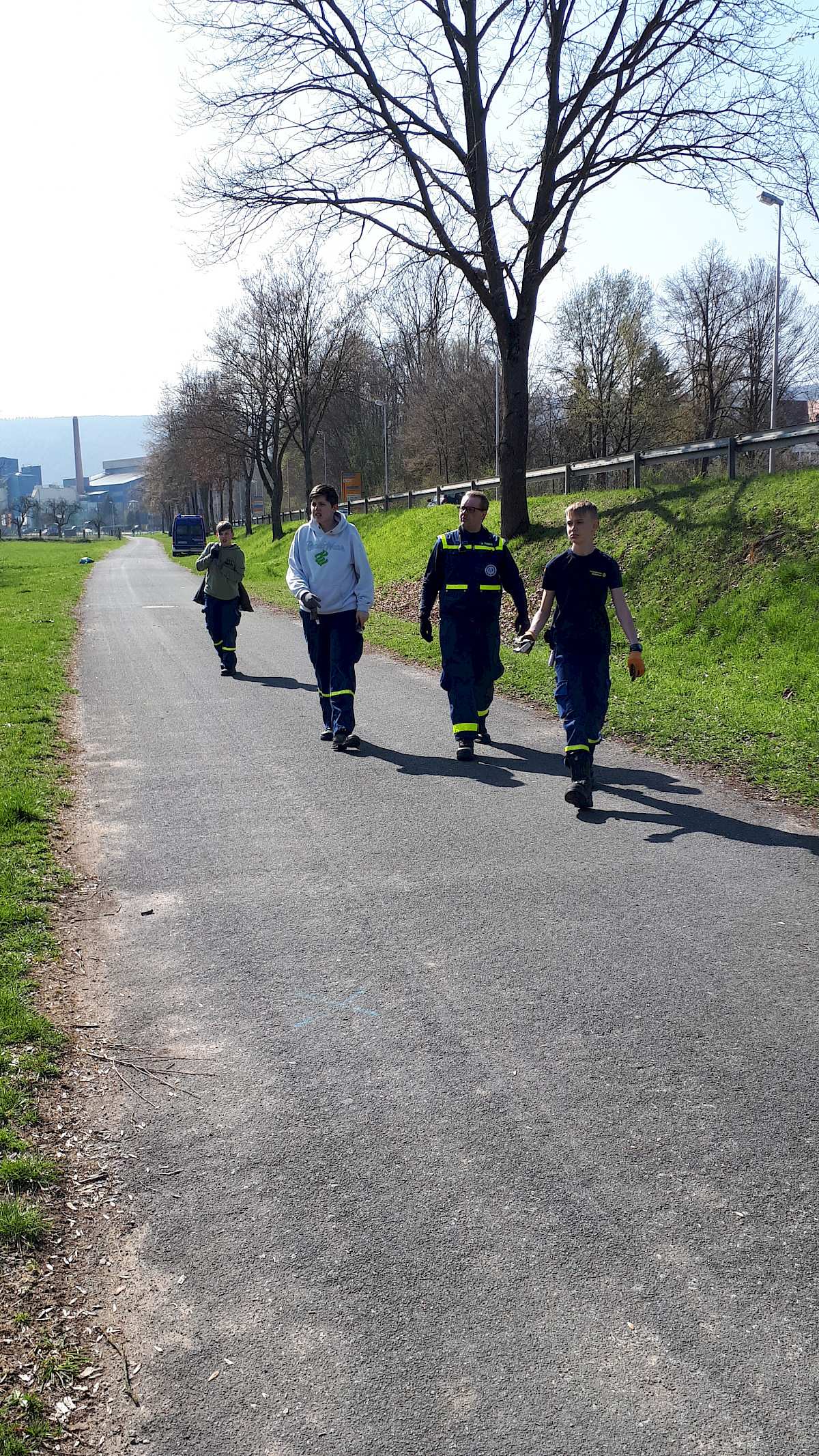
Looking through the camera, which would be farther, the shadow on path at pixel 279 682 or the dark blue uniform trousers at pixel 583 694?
the shadow on path at pixel 279 682

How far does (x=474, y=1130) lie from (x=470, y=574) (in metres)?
5.78

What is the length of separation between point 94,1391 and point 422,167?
19185 millimetres

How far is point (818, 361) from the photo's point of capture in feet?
161

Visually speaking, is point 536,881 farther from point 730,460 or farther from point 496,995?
point 730,460

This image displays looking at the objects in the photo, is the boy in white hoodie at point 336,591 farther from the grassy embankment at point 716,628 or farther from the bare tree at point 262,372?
the bare tree at point 262,372

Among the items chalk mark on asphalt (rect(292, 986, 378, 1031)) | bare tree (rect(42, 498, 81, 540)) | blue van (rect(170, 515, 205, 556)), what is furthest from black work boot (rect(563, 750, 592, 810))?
bare tree (rect(42, 498, 81, 540))

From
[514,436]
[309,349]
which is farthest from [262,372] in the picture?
[514,436]

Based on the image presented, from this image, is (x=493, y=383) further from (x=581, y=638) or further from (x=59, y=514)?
(x=59, y=514)

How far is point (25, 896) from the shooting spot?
5.37 m

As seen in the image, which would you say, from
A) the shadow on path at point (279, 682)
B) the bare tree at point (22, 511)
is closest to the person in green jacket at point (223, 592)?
the shadow on path at point (279, 682)

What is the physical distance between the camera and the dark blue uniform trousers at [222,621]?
13.7 metres

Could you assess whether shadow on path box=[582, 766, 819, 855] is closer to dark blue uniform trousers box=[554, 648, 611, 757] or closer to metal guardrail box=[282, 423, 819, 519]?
dark blue uniform trousers box=[554, 648, 611, 757]

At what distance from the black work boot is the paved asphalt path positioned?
0.76 ft

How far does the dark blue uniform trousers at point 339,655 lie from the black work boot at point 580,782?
2384 mm
